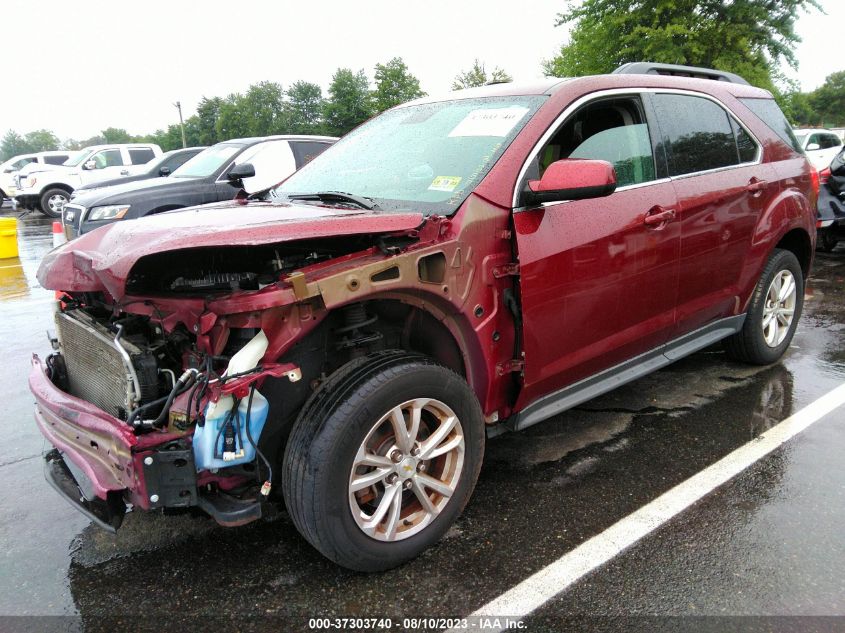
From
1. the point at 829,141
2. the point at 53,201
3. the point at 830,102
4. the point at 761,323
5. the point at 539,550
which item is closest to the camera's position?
the point at 539,550

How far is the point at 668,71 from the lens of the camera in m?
4.06

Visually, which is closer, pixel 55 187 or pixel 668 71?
pixel 668 71

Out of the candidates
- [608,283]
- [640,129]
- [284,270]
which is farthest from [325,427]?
[640,129]

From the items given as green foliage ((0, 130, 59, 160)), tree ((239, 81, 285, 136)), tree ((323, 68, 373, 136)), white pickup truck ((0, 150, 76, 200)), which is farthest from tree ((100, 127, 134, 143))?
white pickup truck ((0, 150, 76, 200))

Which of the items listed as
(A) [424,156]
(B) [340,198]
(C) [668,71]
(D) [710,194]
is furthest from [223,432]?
(C) [668,71]

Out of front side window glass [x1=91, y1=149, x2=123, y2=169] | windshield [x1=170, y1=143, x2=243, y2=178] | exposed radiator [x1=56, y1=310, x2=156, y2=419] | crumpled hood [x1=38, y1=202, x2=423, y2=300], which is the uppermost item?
front side window glass [x1=91, y1=149, x2=123, y2=169]

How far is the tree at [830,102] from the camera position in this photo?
6975 centimetres

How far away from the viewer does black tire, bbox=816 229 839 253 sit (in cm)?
920

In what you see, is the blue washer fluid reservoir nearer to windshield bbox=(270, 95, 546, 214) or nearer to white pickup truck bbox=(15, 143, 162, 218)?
windshield bbox=(270, 95, 546, 214)

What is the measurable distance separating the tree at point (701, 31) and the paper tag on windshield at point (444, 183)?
1513 cm

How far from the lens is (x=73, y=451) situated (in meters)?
2.36

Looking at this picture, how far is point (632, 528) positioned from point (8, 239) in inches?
449

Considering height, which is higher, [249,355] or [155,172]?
[155,172]

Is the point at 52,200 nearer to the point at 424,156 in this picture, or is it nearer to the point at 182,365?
the point at 424,156
